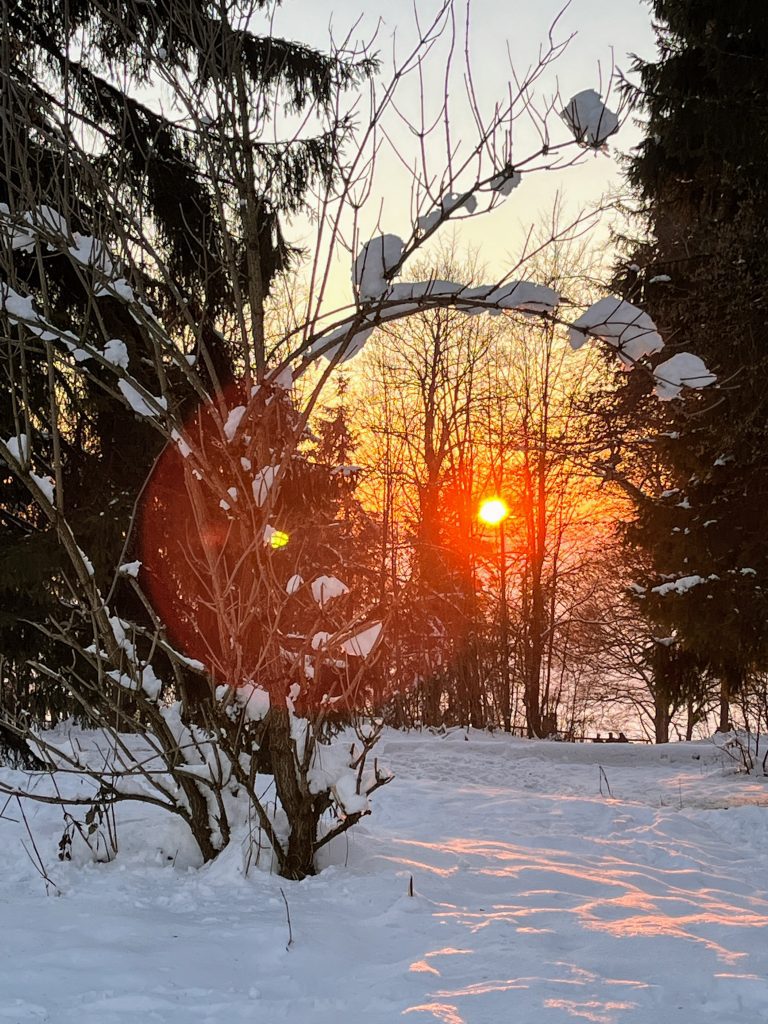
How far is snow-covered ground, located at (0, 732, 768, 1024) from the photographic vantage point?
2201 mm

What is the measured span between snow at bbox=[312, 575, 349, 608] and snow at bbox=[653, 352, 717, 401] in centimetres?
146

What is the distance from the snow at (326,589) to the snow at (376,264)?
1.13 meters

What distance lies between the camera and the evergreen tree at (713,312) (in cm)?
639

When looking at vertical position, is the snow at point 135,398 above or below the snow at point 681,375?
below

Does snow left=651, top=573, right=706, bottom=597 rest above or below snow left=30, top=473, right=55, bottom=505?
above

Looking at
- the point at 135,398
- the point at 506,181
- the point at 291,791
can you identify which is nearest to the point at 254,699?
the point at 291,791

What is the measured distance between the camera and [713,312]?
6.97 meters

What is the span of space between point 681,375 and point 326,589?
5.24 feet

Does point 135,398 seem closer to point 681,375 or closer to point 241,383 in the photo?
point 681,375

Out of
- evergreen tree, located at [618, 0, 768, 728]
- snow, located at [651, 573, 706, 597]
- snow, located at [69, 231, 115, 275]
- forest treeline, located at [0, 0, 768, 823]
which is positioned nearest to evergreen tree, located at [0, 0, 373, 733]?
forest treeline, located at [0, 0, 768, 823]

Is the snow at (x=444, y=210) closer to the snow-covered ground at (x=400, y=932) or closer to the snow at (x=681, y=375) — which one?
the snow at (x=681, y=375)

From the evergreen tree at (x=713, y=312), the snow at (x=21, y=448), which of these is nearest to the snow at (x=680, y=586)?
the evergreen tree at (x=713, y=312)

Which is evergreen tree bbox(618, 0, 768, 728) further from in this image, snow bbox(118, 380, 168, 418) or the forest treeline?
snow bbox(118, 380, 168, 418)

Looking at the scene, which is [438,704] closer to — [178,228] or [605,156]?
[178,228]
